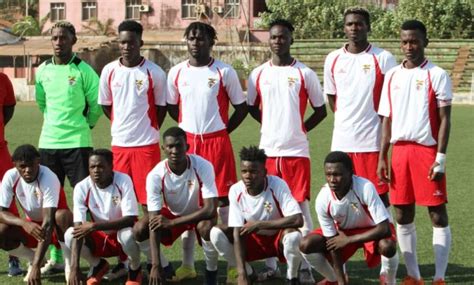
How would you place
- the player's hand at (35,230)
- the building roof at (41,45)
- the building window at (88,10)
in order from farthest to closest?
the building window at (88,10) → the building roof at (41,45) → the player's hand at (35,230)

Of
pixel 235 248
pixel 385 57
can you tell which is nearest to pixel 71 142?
pixel 235 248

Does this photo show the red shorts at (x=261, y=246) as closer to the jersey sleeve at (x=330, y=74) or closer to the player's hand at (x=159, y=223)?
the player's hand at (x=159, y=223)

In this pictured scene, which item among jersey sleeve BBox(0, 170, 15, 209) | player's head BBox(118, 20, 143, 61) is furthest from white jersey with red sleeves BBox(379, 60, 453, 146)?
jersey sleeve BBox(0, 170, 15, 209)

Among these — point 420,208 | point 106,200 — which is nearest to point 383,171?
point 106,200

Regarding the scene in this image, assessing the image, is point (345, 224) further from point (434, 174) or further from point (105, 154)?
point (105, 154)

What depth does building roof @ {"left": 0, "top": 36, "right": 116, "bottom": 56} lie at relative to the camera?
4491 cm

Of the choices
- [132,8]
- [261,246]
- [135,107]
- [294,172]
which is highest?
[132,8]

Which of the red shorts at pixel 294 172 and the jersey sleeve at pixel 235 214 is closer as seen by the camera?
the jersey sleeve at pixel 235 214

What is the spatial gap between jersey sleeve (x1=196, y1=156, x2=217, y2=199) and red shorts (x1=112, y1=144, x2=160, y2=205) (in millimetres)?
809

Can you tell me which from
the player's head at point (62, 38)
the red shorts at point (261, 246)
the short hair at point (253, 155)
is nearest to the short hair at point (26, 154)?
the player's head at point (62, 38)

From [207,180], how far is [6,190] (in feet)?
5.26

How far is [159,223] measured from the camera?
695 centimetres

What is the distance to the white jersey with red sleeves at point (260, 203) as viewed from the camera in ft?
22.7

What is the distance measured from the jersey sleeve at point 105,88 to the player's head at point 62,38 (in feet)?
1.22
